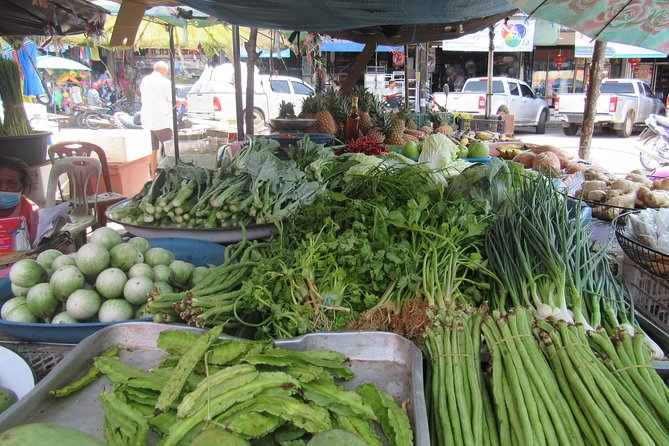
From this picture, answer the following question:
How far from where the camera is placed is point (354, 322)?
1625 millimetres

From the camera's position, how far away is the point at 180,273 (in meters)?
2.01

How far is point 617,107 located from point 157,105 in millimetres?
15223

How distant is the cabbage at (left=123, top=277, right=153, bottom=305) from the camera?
5.86 ft

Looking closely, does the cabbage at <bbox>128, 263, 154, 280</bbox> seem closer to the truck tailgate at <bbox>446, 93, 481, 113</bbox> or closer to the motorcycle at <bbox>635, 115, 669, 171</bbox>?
the motorcycle at <bbox>635, 115, 669, 171</bbox>

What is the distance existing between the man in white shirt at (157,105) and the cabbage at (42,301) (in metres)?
7.53

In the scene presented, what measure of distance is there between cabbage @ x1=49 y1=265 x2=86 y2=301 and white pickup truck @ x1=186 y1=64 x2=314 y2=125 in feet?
39.3

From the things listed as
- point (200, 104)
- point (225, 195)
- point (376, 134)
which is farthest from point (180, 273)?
point (200, 104)

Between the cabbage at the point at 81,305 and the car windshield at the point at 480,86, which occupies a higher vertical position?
the car windshield at the point at 480,86

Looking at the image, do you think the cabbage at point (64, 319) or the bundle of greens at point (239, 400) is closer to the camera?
the bundle of greens at point (239, 400)

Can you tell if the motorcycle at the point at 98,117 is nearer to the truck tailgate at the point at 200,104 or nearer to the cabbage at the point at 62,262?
the truck tailgate at the point at 200,104

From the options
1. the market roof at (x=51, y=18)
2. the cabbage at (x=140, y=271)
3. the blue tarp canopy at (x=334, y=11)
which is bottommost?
the cabbage at (x=140, y=271)

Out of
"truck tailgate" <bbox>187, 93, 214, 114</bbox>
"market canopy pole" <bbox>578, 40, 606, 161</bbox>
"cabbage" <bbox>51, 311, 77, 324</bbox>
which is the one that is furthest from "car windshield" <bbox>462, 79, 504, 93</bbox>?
"cabbage" <bbox>51, 311, 77, 324</bbox>

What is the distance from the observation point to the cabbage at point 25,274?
5.95 ft

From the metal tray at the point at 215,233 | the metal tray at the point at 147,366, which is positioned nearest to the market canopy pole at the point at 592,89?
the metal tray at the point at 215,233
